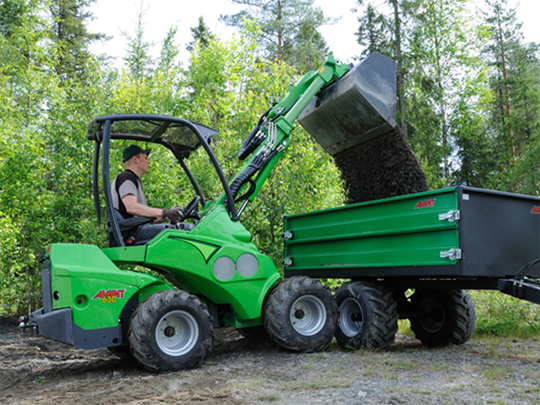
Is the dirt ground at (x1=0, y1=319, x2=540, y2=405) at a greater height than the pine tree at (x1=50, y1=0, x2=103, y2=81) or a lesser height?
lesser

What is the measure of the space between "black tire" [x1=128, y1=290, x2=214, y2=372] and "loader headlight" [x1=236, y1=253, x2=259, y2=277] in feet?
2.11

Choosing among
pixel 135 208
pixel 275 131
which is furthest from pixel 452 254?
pixel 135 208

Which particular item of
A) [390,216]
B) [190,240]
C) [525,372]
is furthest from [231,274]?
[525,372]

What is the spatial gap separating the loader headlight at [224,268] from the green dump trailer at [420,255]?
5.18 feet

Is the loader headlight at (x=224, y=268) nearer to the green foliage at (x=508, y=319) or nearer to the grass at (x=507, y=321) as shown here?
the grass at (x=507, y=321)

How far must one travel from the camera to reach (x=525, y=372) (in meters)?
4.82

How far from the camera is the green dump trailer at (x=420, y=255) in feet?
17.3

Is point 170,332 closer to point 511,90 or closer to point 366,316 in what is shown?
point 366,316

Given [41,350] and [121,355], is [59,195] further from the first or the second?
[121,355]

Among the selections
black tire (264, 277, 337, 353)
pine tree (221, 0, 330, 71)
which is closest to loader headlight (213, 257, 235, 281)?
black tire (264, 277, 337, 353)

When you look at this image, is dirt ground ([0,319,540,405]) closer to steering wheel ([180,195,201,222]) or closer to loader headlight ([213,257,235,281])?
loader headlight ([213,257,235,281])

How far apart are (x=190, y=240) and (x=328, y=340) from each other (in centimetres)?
190

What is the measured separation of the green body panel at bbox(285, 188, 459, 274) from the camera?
5.41m

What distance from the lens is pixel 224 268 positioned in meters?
5.54
